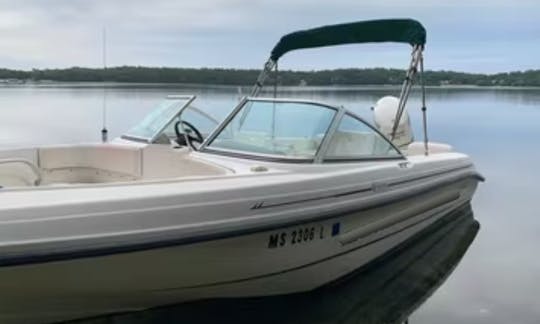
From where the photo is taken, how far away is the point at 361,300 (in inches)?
205

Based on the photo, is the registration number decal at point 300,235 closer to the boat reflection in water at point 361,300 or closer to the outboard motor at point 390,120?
the boat reflection in water at point 361,300

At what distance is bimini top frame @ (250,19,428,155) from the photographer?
6738mm

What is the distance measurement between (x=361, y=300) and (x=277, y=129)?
1.55 metres

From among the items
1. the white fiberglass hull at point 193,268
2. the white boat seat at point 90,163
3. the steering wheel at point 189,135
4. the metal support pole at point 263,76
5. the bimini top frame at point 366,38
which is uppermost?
the bimini top frame at point 366,38

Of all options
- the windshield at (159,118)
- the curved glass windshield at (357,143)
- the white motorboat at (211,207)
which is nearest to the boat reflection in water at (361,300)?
the white motorboat at (211,207)

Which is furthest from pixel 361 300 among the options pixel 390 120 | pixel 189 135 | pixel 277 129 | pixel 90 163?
pixel 390 120

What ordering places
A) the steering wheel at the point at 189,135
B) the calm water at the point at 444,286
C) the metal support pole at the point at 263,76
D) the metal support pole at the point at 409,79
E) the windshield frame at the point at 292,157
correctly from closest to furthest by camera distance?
the calm water at the point at 444,286 → the windshield frame at the point at 292,157 → the steering wheel at the point at 189,135 → the metal support pole at the point at 409,79 → the metal support pole at the point at 263,76

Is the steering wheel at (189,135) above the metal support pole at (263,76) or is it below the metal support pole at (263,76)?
below

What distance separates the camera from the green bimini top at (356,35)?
22.2 ft

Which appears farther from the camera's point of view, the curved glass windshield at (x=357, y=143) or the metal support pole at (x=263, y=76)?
the metal support pole at (x=263, y=76)

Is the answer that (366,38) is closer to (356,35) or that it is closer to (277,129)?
(356,35)

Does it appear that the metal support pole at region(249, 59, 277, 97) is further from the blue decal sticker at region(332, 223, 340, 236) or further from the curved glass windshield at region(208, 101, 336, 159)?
the blue decal sticker at region(332, 223, 340, 236)

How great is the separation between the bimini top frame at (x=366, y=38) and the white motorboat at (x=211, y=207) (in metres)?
0.02

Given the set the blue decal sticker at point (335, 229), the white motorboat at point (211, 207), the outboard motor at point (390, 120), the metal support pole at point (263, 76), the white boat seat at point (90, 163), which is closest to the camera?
the white motorboat at point (211, 207)
